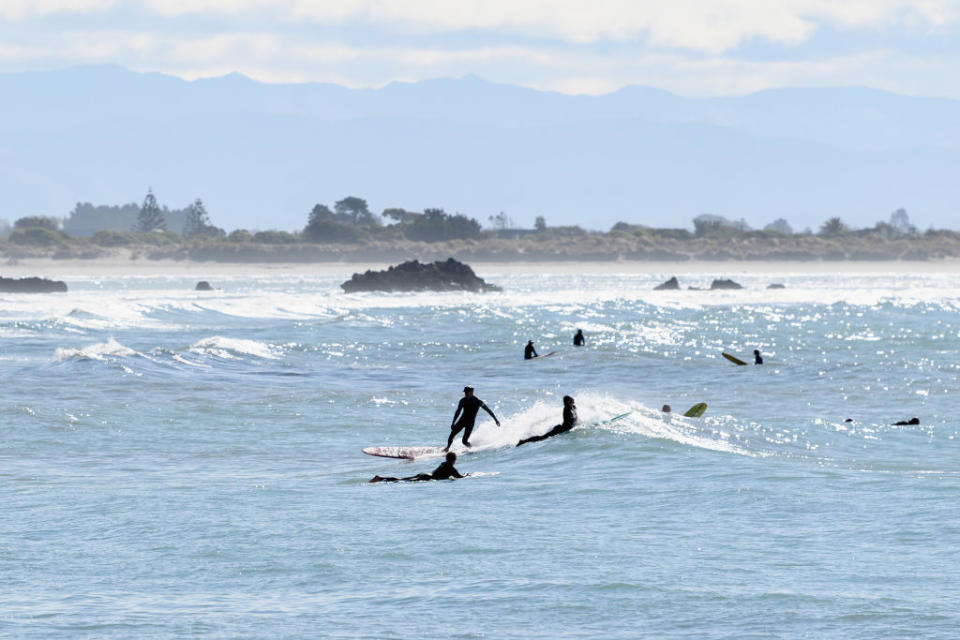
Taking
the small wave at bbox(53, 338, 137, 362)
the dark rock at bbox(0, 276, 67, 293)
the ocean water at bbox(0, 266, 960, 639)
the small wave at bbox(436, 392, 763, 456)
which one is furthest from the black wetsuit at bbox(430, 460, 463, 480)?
the dark rock at bbox(0, 276, 67, 293)

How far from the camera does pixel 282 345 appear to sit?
189 ft

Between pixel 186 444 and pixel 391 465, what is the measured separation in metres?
5.80

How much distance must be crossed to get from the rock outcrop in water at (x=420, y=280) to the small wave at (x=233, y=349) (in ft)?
Result: 212

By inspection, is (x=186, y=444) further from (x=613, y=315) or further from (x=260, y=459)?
(x=613, y=315)

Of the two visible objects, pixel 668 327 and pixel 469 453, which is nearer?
pixel 469 453

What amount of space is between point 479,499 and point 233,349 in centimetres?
3146

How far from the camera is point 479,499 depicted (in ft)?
73.4

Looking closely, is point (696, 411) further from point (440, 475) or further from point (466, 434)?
point (440, 475)

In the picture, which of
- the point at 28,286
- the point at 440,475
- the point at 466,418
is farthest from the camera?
the point at 28,286

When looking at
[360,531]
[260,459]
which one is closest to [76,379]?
[260,459]

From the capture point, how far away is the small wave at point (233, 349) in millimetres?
51250

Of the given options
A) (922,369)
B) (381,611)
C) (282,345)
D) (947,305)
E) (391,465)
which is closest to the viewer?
(381,611)

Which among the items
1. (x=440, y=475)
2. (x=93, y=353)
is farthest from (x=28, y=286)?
(x=440, y=475)

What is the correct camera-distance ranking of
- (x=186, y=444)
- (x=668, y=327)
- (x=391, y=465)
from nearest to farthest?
(x=391, y=465), (x=186, y=444), (x=668, y=327)
